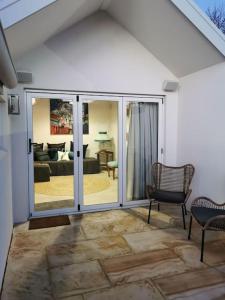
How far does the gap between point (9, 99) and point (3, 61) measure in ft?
5.73

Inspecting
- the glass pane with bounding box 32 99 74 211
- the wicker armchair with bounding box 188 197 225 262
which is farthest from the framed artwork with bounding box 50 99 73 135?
the wicker armchair with bounding box 188 197 225 262

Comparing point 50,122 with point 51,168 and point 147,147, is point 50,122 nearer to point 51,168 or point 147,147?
point 51,168

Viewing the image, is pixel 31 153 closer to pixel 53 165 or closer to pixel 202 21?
pixel 53 165

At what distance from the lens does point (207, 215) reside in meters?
2.71

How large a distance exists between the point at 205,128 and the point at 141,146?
3.66ft

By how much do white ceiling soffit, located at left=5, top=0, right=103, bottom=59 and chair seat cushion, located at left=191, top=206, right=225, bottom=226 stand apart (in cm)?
267

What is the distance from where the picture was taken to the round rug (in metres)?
3.93

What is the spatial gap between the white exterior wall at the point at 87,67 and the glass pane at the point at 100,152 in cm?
34

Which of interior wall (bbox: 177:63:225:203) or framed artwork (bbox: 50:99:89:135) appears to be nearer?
interior wall (bbox: 177:63:225:203)

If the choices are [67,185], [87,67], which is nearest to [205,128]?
[87,67]

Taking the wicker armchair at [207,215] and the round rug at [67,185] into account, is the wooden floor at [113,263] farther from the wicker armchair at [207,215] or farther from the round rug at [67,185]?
the round rug at [67,185]

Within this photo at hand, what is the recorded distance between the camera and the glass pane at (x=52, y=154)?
Answer: 372 cm

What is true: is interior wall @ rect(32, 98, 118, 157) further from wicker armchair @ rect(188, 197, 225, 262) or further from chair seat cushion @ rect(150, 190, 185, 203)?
wicker armchair @ rect(188, 197, 225, 262)

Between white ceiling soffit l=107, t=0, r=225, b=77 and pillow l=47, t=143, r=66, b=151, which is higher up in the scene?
white ceiling soffit l=107, t=0, r=225, b=77
